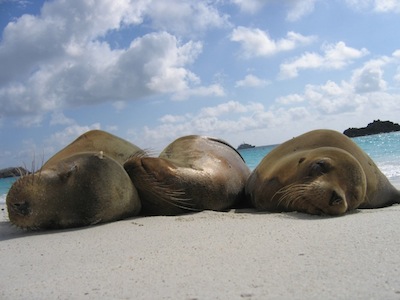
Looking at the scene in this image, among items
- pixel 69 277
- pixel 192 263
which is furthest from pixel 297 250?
pixel 69 277

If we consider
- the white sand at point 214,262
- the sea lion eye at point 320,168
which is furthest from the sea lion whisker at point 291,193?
the white sand at point 214,262

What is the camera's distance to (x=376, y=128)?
66625 mm

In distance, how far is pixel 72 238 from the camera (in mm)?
3559

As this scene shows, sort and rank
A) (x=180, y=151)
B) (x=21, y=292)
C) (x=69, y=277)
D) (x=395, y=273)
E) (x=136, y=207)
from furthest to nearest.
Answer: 1. (x=180, y=151)
2. (x=136, y=207)
3. (x=69, y=277)
4. (x=21, y=292)
5. (x=395, y=273)

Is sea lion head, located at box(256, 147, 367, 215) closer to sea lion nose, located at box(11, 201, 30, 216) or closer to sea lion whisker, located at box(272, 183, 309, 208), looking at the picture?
sea lion whisker, located at box(272, 183, 309, 208)

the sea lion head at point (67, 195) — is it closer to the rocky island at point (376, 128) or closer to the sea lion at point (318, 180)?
the sea lion at point (318, 180)

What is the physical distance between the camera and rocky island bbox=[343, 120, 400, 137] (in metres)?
66.1

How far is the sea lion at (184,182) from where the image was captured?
4852 mm

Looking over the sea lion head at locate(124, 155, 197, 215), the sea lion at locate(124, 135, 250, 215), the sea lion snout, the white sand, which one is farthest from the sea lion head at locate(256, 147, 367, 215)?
the sea lion snout

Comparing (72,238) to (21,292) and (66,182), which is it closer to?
(66,182)

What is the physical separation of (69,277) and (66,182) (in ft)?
6.02

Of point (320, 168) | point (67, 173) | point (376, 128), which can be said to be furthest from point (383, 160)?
point (376, 128)

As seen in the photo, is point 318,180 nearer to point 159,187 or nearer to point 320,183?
point 320,183

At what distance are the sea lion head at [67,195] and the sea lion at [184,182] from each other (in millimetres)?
527
